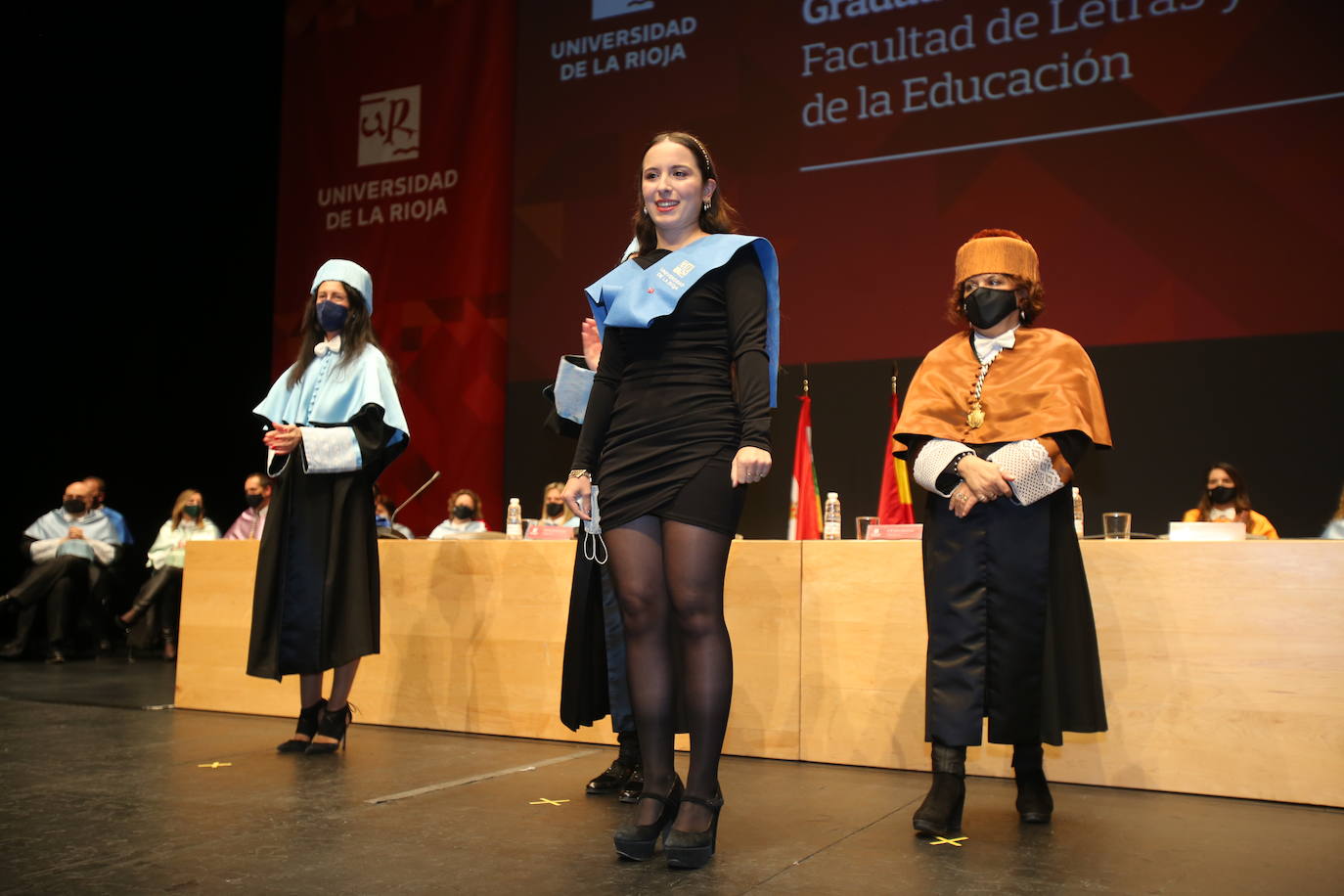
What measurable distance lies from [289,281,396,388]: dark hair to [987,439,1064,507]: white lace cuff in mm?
1745

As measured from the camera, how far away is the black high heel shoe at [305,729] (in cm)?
297

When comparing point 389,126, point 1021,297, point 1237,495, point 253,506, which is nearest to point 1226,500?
point 1237,495

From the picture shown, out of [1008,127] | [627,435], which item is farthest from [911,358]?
[627,435]

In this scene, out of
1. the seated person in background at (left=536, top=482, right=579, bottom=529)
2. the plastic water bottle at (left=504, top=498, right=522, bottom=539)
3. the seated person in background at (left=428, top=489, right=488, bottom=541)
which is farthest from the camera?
the seated person in background at (left=428, top=489, right=488, bottom=541)

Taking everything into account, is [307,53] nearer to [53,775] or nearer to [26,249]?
[26,249]

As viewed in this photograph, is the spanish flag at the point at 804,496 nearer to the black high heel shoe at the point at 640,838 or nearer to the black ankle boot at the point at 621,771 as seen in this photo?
the black ankle boot at the point at 621,771

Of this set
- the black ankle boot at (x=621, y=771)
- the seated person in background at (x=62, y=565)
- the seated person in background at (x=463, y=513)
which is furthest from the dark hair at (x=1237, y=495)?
the seated person in background at (x=62, y=565)

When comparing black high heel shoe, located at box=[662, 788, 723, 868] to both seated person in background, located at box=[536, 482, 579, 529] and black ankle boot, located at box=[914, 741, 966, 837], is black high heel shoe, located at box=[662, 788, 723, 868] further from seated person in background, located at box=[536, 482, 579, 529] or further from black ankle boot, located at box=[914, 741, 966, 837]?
seated person in background, located at box=[536, 482, 579, 529]

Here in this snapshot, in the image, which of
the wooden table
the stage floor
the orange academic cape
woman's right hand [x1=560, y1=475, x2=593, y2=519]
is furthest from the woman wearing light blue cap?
the orange academic cape

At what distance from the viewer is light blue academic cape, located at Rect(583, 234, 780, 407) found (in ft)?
6.41

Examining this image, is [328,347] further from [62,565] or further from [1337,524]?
[62,565]

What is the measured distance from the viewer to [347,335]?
10.2 ft

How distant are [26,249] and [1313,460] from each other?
273 inches

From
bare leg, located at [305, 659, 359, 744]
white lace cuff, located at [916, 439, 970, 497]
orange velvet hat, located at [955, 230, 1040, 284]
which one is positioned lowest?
bare leg, located at [305, 659, 359, 744]
